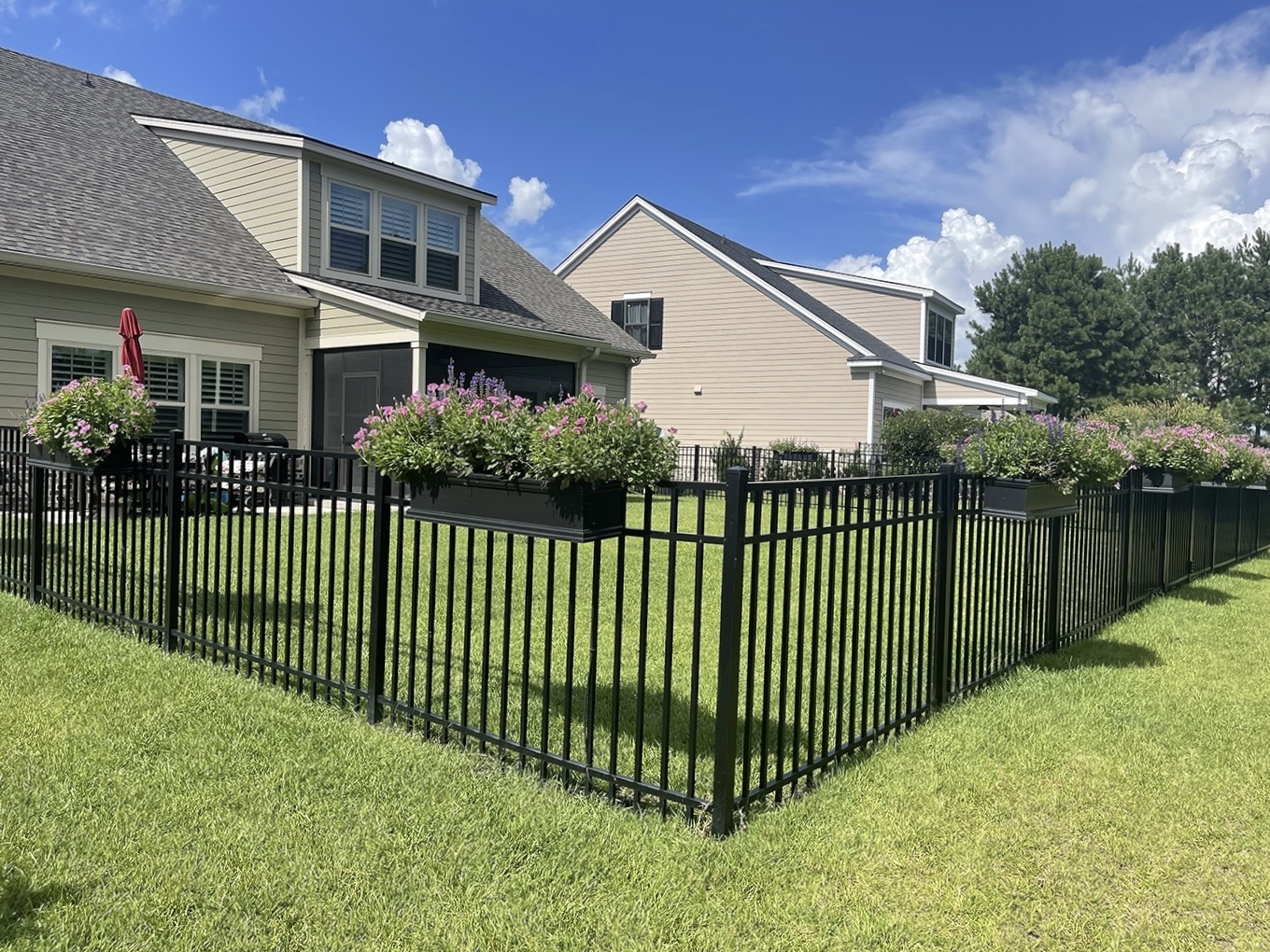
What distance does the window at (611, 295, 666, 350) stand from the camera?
2756cm

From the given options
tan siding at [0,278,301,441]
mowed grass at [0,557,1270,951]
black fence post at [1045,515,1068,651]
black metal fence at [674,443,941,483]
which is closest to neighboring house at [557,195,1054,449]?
black metal fence at [674,443,941,483]

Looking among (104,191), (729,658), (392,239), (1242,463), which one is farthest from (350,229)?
(1242,463)

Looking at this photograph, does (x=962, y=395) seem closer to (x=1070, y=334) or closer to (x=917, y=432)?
(x=917, y=432)

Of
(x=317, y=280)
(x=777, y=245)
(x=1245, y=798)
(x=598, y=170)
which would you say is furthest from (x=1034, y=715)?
(x=777, y=245)

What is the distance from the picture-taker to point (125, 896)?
109 inches

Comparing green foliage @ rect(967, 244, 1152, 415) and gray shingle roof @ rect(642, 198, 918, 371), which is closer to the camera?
gray shingle roof @ rect(642, 198, 918, 371)

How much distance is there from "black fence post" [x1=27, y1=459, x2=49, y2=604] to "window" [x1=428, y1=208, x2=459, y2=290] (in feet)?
34.0

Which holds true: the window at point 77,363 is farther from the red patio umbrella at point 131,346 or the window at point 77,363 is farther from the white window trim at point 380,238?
the white window trim at point 380,238

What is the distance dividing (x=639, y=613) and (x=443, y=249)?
12184mm

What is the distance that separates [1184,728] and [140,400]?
7.05 meters

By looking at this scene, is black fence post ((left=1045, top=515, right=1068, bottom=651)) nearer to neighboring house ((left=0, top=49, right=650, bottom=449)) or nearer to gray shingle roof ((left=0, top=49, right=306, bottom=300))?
neighboring house ((left=0, top=49, right=650, bottom=449))

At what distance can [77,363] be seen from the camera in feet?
40.8

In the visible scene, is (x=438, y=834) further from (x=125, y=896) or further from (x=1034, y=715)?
(x=1034, y=715)

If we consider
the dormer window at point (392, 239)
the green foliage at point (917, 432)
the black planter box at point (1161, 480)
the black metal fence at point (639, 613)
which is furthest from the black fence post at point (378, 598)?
the green foliage at point (917, 432)
